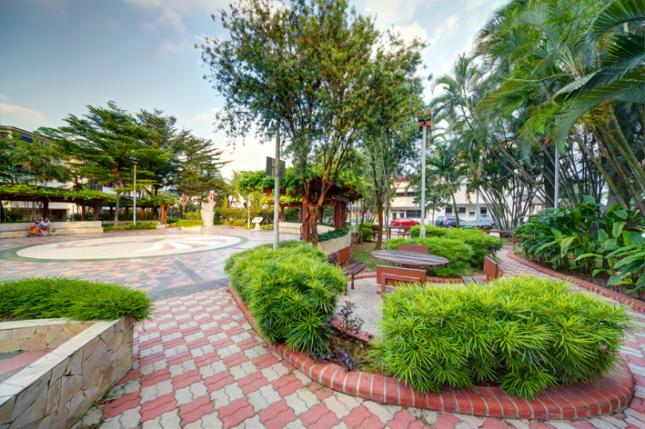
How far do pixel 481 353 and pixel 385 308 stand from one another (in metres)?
0.83

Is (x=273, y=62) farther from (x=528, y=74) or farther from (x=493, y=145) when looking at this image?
A: (x=493, y=145)

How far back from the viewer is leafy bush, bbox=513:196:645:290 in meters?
4.18

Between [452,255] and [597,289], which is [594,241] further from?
[452,255]

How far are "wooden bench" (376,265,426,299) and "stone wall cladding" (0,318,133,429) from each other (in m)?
3.54

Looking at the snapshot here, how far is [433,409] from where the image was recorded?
2.08m

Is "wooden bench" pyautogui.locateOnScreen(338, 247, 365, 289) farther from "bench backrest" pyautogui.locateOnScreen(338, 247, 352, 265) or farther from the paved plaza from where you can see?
the paved plaza

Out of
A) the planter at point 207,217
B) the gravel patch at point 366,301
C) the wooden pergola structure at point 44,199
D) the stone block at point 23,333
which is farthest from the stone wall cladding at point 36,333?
the planter at point 207,217

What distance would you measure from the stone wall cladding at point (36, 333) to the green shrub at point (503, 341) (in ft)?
10.1

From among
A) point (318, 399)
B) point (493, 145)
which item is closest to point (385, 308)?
point (318, 399)

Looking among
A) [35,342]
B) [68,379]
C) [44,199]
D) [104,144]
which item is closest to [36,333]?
[35,342]

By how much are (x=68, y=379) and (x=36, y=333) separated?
1000 millimetres

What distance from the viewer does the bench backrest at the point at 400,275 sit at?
4098mm

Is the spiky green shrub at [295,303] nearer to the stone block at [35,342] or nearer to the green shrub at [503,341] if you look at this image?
the green shrub at [503,341]

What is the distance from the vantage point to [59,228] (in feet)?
58.7
